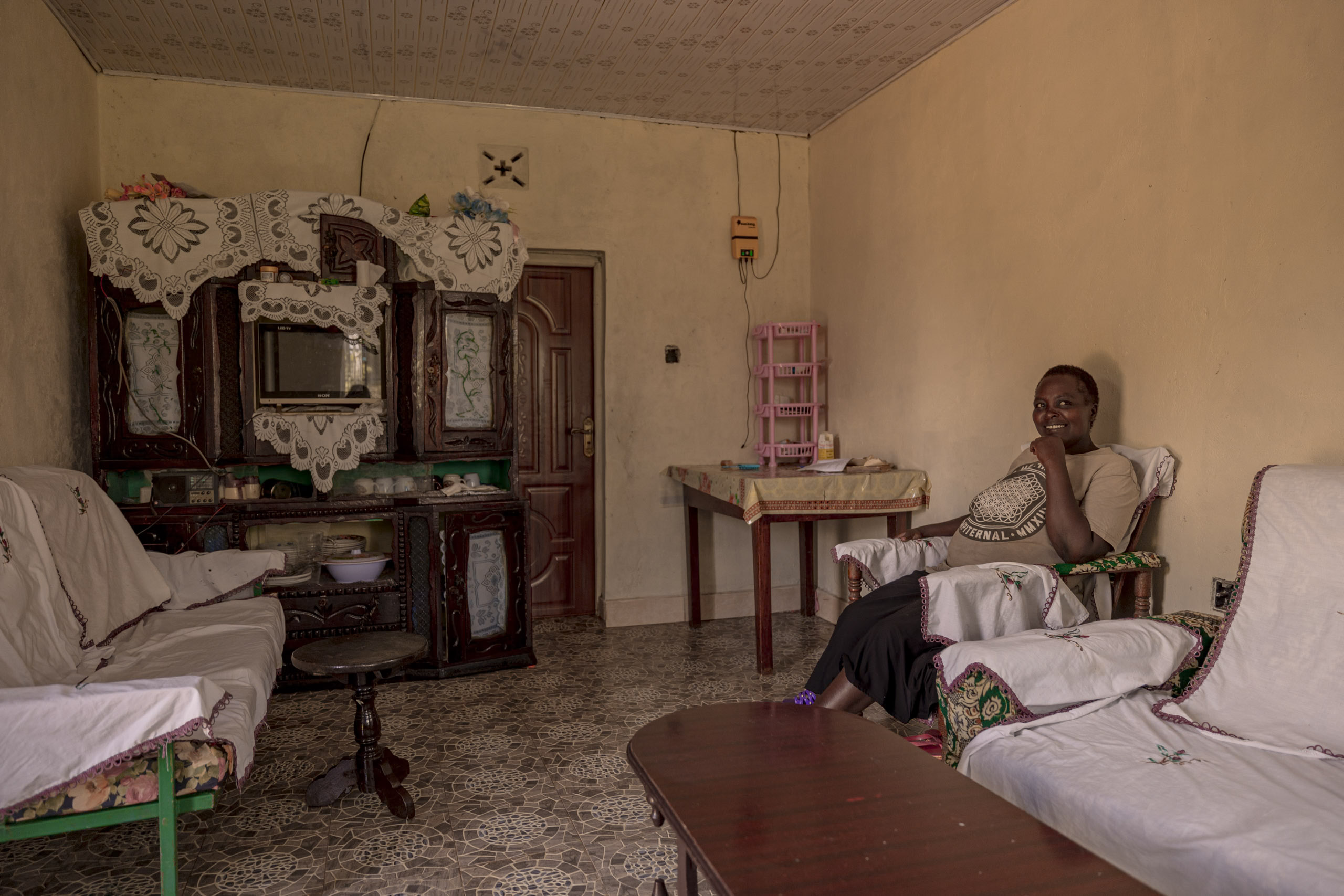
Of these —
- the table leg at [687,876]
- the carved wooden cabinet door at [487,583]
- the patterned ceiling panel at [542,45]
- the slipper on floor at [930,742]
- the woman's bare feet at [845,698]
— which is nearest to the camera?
the table leg at [687,876]

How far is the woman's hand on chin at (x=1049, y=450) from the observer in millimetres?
2635

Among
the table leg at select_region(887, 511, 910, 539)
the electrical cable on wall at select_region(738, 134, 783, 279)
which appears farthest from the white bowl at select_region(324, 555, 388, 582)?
the electrical cable on wall at select_region(738, 134, 783, 279)

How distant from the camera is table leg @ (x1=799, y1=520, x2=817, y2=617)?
15.9ft

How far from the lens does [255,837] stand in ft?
7.59

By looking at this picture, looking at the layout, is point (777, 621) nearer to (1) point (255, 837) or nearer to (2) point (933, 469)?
(2) point (933, 469)

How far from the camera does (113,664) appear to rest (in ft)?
7.89

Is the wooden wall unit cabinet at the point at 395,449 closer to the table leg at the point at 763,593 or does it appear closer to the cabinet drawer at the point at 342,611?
the cabinet drawer at the point at 342,611

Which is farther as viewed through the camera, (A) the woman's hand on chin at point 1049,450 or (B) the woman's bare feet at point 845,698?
(A) the woman's hand on chin at point 1049,450

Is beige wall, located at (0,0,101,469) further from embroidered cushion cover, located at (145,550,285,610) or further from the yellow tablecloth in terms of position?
the yellow tablecloth

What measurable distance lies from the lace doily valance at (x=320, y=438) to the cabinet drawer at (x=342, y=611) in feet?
1.54

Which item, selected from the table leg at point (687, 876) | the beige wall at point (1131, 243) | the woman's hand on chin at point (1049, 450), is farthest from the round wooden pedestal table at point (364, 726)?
the beige wall at point (1131, 243)

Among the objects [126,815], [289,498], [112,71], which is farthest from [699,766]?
[112,71]

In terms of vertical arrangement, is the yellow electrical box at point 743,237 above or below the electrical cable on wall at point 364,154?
below

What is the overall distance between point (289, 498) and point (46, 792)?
208 cm
